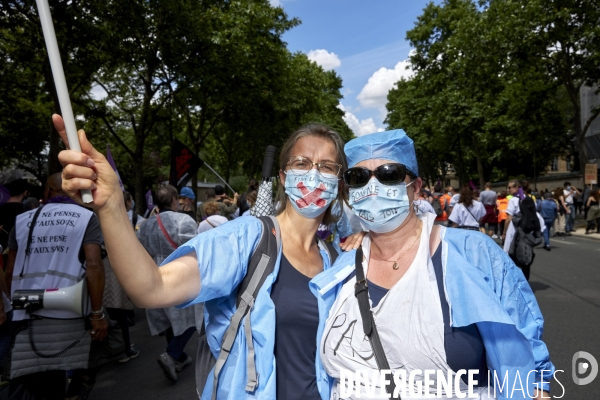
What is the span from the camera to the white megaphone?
289cm

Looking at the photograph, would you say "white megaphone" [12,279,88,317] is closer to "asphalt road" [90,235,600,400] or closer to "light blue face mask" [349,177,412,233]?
"asphalt road" [90,235,600,400]

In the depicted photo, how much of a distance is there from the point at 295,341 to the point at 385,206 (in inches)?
26.7

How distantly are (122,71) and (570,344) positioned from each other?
56.3 ft

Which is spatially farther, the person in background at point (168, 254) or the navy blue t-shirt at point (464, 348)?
the person in background at point (168, 254)

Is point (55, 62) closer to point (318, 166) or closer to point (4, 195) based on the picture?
point (318, 166)

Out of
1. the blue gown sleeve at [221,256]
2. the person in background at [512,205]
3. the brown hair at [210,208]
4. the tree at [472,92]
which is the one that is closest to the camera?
the blue gown sleeve at [221,256]

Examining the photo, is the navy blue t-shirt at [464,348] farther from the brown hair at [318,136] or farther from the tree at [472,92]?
the tree at [472,92]

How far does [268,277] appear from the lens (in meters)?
1.99

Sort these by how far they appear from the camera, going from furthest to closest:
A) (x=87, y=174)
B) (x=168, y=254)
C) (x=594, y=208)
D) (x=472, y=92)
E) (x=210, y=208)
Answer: (x=472, y=92)
(x=594, y=208)
(x=210, y=208)
(x=168, y=254)
(x=87, y=174)

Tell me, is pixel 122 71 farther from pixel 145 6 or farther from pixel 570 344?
pixel 570 344

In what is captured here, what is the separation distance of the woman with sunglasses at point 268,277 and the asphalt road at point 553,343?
2.67 meters

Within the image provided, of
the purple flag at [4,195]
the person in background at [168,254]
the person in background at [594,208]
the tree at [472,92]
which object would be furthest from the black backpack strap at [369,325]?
the tree at [472,92]

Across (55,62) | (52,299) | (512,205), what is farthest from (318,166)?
(512,205)

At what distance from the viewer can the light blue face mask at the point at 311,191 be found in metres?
2.37
